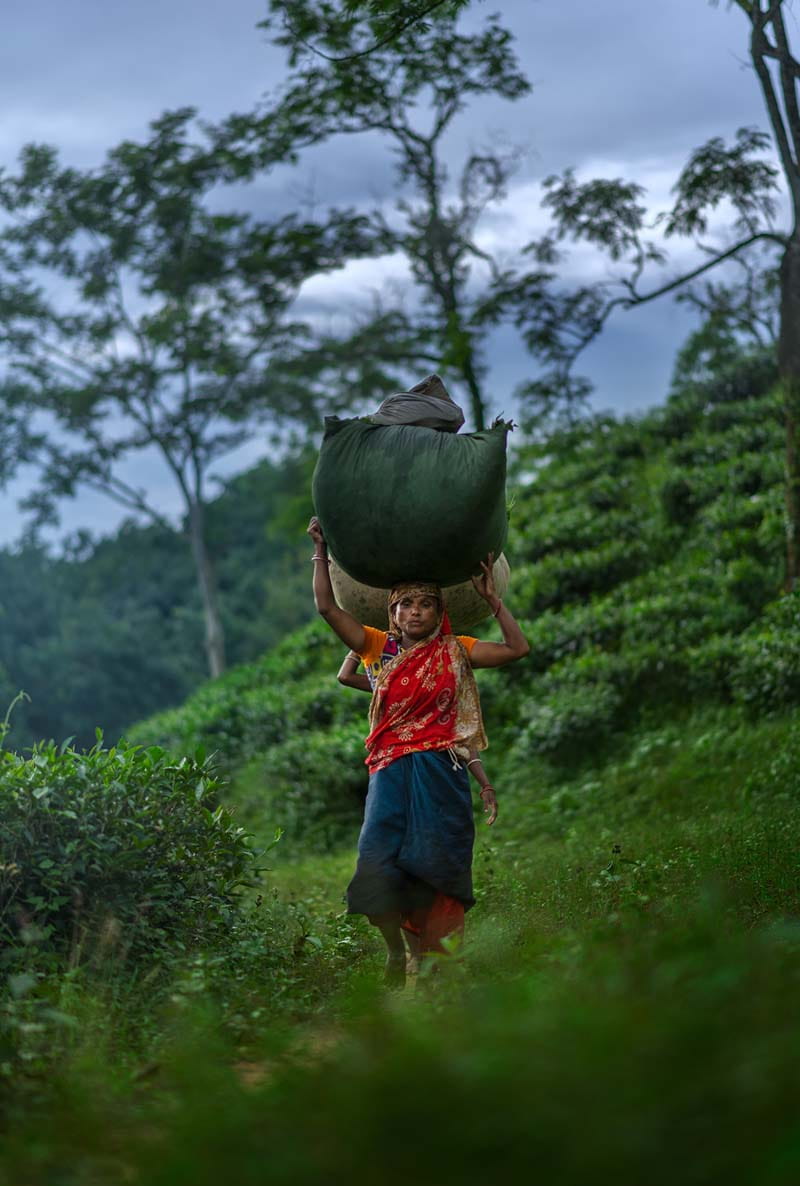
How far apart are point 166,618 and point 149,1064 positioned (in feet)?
123

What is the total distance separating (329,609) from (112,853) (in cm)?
139

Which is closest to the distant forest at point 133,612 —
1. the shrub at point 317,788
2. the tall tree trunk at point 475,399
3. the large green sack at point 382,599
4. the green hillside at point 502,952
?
the tall tree trunk at point 475,399

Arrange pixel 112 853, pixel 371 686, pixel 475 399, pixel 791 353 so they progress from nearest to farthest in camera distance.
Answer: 1. pixel 112 853
2. pixel 371 686
3. pixel 791 353
4. pixel 475 399

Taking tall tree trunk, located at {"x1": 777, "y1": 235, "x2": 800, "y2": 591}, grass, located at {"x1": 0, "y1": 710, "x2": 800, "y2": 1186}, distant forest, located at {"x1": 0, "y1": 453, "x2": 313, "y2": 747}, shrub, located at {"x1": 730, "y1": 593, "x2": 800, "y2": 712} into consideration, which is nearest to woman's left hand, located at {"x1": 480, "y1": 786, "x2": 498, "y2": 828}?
grass, located at {"x1": 0, "y1": 710, "x2": 800, "y2": 1186}

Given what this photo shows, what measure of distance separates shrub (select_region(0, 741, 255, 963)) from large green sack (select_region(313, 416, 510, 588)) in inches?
55.2

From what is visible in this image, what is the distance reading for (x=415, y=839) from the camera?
5.23m

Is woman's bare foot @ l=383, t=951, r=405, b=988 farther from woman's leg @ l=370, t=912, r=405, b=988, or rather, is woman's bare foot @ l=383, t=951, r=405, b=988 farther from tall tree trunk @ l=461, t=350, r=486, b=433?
tall tree trunk @ l=461, t=350, r=486, b=433

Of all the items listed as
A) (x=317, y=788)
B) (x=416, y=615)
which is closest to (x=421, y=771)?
(x=416, y=615)

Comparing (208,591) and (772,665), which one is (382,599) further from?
(208,591)

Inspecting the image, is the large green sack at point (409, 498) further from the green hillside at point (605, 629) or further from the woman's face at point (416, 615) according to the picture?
the green hillside at point (605, 629)

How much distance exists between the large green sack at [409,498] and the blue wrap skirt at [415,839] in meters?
0.81

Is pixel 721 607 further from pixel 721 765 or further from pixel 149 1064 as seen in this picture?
pixel 149 1064

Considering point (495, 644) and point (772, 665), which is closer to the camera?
point (495, 644)

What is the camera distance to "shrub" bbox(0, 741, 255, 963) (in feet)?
17.4
